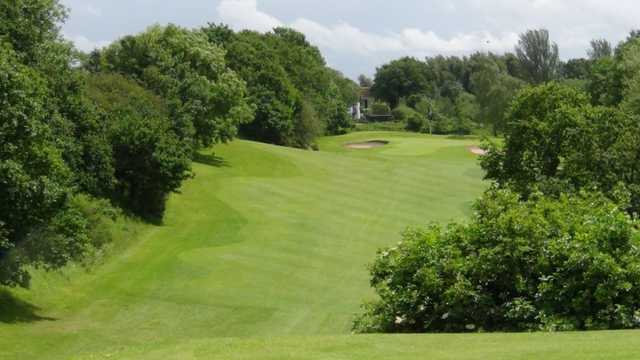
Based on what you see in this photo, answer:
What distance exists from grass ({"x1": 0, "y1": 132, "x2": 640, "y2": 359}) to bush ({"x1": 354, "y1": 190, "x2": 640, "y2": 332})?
243 centimetres

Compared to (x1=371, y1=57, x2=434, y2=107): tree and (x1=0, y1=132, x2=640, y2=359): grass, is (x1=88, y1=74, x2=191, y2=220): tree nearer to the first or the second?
(x1=0, y1=132, x2=640, y2=359): grass

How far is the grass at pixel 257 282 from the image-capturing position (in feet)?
47.6

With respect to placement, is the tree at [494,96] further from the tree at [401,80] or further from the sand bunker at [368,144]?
the tree at [401,80]

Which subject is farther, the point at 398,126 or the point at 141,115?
the point at 398,126

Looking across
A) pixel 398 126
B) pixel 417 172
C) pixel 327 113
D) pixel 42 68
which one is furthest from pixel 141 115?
pixel 398 126

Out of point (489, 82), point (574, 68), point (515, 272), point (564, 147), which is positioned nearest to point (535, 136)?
point (564, 147)

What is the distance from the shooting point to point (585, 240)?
19.0 meters

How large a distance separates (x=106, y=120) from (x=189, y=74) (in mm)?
→ 18714

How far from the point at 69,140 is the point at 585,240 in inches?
961

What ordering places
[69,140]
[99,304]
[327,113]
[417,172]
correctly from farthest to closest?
[327,113]
[417,172]
[69,140]
[99,304]

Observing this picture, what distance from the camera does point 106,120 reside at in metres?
A: 45.5

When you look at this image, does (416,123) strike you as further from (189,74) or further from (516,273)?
(516,273)

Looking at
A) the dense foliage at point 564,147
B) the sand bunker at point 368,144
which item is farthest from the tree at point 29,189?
the sand bunker at point 368,144

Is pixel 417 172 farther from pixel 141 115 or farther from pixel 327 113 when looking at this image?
pixel 327 113
